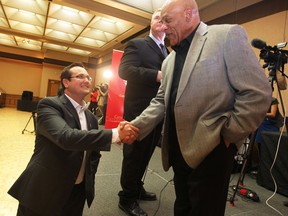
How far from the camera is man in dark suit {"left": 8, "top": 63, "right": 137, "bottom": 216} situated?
1123 millimetres

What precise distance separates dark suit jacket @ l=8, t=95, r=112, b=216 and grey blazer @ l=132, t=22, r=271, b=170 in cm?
46

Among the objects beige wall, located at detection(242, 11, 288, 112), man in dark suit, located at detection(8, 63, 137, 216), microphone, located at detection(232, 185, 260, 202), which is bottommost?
microphone, located at detection(232, 185, 260, 202)

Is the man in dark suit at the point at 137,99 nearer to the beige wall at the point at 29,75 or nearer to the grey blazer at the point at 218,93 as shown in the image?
the grey blazer at the point at 218,93

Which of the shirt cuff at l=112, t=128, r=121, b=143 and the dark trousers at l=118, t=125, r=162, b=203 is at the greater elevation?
the shirt cuff at l=112, t=128, r=121, b=143

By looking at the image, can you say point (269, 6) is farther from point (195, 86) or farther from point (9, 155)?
point (9, 155)

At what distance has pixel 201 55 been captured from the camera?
37.5 inches

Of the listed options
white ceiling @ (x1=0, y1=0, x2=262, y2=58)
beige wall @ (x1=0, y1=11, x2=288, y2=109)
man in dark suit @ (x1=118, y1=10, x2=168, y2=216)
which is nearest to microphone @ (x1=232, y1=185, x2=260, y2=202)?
man in dark suit @ (x1=118, y1=10, x2=168, y2=216)

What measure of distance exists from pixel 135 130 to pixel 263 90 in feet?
2.24

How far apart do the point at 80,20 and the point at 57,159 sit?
674 cm

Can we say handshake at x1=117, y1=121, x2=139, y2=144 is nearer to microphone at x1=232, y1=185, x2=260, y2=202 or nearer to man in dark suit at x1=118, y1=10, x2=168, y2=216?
man in dark suit at x1=118, y1=10, x2=168, y2=216

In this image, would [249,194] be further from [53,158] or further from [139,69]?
[53,158]

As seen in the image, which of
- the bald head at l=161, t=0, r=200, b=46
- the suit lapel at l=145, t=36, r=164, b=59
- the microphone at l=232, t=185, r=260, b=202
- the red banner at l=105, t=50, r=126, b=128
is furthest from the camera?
the red banner at l=105, t=50, r=126, b=128

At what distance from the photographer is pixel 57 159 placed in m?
1.20

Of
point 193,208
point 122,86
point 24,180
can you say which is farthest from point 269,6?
point 24,180
